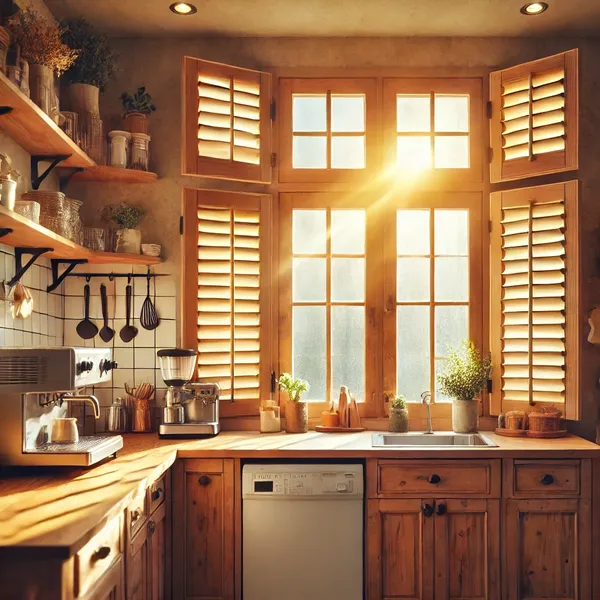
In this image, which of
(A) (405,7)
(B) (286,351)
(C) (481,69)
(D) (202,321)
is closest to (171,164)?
(D) (202,321)

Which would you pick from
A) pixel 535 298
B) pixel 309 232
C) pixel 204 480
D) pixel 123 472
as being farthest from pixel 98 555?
pixel 535 298

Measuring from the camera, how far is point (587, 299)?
3896mm

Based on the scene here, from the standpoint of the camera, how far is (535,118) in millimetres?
3816

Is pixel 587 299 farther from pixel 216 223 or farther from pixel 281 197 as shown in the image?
pixel 216 223

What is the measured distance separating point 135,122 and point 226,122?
0.45m

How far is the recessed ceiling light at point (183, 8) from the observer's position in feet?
11.9

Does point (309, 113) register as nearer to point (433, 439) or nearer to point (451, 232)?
point (451, 232)

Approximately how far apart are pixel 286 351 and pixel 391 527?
1.07 meters

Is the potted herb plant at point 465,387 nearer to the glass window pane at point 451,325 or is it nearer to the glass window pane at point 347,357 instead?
the glass window pane at point 451,325

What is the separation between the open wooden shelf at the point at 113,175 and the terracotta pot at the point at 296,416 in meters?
1.32

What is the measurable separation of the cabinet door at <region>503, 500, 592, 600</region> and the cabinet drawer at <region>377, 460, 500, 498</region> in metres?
0.14

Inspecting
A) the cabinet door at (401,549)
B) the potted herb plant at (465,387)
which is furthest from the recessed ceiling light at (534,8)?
the cabinet door at (401,549)

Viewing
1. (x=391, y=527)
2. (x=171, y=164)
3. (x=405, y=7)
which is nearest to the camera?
(x=391, y=527)

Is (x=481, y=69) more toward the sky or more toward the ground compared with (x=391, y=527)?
more toward the sky
